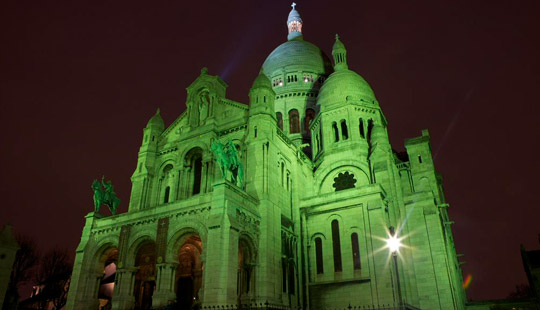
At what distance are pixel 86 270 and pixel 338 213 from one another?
18673 millimetres

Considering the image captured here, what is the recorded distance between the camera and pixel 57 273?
46719mm

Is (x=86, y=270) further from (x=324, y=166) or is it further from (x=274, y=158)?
(x=324, y=166)

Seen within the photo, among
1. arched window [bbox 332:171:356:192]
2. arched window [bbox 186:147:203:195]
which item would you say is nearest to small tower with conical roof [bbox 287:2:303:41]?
arched window [bbox 332:171:356:192]

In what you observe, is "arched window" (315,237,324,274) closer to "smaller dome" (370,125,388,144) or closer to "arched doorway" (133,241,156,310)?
"smaller dome" (370,125,388,144)

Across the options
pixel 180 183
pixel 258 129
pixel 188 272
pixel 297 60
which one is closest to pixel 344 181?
pixel 258 129

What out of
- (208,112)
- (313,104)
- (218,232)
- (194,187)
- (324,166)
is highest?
(313,104)

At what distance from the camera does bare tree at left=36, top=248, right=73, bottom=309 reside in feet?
141

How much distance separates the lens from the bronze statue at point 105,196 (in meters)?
29.5

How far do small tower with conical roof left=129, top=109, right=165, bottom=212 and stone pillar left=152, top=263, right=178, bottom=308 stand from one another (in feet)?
31.7

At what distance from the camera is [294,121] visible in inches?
1848

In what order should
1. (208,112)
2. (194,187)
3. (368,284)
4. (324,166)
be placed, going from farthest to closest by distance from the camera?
(324,166), (208,112), (194,187), (368,284)

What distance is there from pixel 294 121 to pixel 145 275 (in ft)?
86.2

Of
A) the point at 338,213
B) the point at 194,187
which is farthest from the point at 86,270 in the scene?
the point at 338,213

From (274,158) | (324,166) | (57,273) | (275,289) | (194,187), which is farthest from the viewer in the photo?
(57,273)
